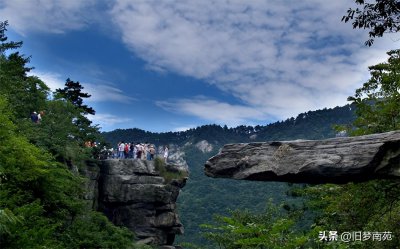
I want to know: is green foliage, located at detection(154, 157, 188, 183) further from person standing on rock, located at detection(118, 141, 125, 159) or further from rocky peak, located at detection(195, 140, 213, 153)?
rocky peak, located at detection(195, 140, 213, 153)

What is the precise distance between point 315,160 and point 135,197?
1151 inches

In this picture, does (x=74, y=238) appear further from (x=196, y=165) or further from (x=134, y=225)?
(x=196, y=165)

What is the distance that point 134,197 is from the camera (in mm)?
33500

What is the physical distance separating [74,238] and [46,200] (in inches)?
177

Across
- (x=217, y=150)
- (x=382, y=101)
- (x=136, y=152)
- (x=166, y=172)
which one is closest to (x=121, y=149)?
(x=136, y=152)

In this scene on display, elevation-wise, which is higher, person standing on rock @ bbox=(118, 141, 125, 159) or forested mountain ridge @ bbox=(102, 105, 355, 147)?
forested mountain ridge @ bbox=(102, 105, 355, 147)

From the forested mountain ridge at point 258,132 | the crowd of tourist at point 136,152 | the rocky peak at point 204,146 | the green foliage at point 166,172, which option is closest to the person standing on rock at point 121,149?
the crowd of tourist at point 136,152

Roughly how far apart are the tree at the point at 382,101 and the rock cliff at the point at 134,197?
923 inches

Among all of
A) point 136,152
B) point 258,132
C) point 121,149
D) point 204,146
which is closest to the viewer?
point 121,149

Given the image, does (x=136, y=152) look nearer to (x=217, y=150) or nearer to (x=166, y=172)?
(x=166, y=172)

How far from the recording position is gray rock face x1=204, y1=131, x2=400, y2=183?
5.50 meters

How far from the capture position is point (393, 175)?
5.52 m

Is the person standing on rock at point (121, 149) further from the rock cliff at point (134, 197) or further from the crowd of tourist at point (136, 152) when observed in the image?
the rock cliff at point (134, 197)

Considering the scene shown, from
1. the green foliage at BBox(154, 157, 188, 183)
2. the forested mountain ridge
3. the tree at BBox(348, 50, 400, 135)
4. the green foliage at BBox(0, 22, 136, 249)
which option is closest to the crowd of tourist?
the green foliage at BBox(154, 157, 188, 183)
